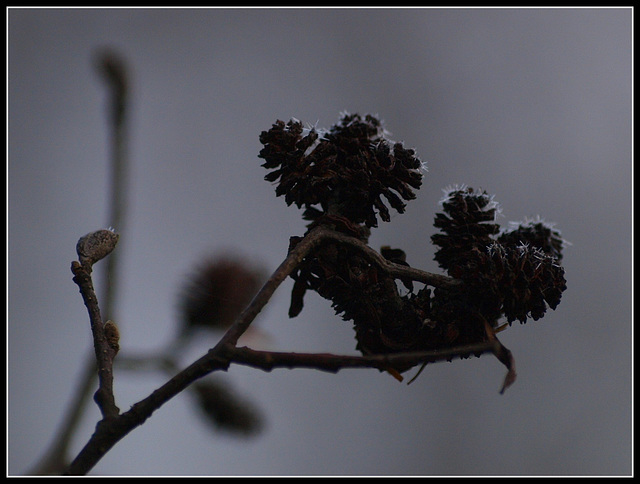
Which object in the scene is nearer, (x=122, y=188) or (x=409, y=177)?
(x=409, y=177)

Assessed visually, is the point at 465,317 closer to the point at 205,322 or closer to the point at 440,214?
the point at 440,214

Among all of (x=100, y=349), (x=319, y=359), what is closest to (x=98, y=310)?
(x=100, y=349)

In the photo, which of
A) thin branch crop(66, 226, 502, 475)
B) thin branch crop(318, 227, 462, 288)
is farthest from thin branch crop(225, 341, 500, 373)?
thin branch crop(318, 227, 462, 288)

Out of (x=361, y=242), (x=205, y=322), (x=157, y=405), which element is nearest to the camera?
(x=157, y=405)

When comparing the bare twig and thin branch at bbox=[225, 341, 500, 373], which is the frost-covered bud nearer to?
the bare twig

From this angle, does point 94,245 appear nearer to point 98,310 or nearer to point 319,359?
point 98,310

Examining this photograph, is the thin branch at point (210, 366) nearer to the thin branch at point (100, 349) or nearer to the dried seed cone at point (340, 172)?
the thin branch at point (100, 349)

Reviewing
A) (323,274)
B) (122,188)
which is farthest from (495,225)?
(122,188)

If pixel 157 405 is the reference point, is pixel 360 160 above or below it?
above
